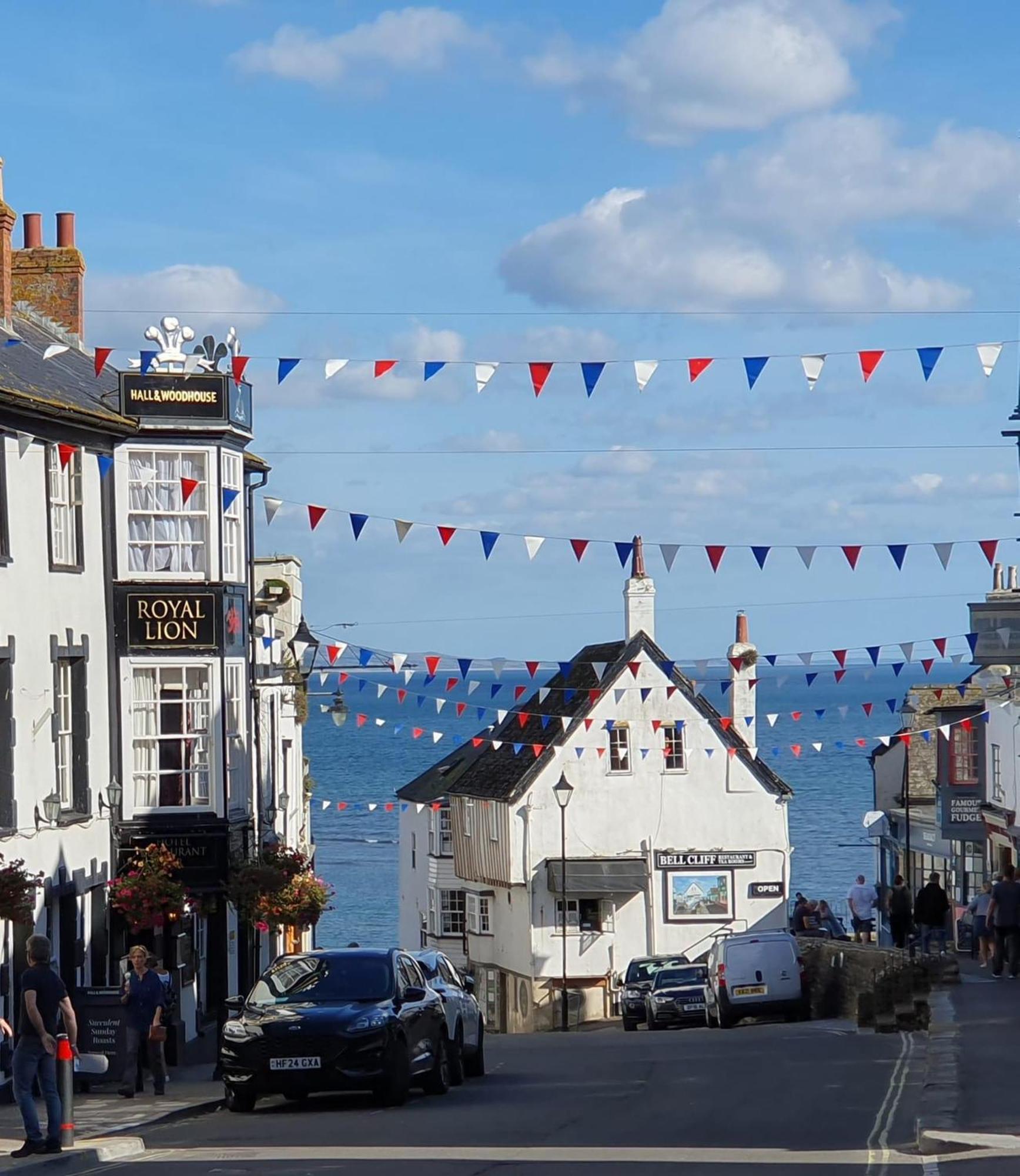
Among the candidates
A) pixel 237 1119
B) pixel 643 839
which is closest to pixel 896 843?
pixel 643 839

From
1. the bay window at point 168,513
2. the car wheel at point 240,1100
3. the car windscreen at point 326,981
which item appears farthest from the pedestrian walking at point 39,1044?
the bay window at point 168,513

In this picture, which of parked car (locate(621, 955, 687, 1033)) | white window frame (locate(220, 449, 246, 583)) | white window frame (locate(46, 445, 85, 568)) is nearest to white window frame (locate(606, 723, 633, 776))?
parked car (locate(621, 955, 687, 1033))

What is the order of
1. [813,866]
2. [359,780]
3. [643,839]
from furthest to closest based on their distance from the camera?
[359,780] → [813,866] → [643,839]

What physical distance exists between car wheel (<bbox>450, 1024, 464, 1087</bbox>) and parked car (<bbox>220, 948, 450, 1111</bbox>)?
3.57 feet

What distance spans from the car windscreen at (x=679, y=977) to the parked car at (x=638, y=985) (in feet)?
3.52

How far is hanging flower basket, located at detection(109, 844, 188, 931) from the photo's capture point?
28.7m

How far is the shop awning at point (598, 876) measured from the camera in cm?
5528

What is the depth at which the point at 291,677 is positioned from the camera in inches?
1479

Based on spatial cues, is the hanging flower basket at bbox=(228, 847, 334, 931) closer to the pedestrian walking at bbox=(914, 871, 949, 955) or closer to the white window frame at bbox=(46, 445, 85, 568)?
the white window frame at bbox=(46, 445, 85, 568)

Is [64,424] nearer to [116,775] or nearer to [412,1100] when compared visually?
[116,775]

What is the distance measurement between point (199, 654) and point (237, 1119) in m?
12.8

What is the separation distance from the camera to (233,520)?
107 feet

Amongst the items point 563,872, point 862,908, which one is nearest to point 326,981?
point 862,908

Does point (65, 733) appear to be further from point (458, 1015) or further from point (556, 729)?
point (556, 729)
